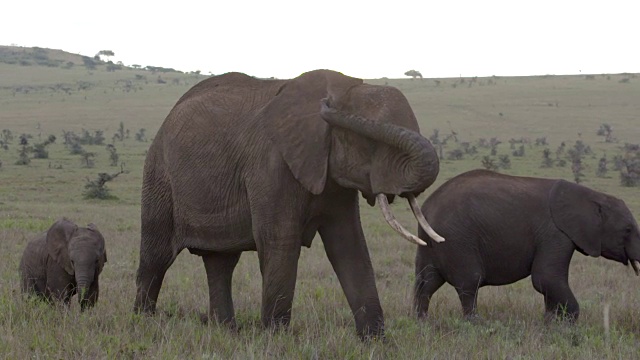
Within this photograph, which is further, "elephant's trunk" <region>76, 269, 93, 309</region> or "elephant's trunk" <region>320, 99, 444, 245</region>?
"elephant's trunk" <region>76, 269, 93, 309</region>

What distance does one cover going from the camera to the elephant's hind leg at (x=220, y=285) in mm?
7168

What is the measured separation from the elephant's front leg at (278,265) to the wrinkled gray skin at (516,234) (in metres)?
2.28

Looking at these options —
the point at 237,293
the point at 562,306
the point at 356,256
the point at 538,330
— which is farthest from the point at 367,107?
the point at 237,293

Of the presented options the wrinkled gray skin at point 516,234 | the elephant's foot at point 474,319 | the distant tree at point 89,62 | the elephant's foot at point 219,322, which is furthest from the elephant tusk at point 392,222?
the distant tree at point 89,62

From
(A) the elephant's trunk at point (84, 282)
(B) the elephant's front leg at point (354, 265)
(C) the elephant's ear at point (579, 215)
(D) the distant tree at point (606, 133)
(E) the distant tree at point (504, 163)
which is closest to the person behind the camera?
(B) the elephant's front leg at point (354, 265)

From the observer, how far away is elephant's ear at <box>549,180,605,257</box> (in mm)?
8094

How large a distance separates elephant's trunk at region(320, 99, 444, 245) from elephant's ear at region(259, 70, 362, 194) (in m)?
0.35

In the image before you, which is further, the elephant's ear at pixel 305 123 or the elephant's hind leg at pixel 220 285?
the elephant's hind leg at pixel 220 285

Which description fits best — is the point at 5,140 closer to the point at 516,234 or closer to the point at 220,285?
the point at 220,285

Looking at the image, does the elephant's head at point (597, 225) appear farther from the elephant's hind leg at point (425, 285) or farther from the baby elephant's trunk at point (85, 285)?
the baby elephant's trunk at point (85, 285)

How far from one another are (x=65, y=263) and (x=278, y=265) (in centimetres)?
245

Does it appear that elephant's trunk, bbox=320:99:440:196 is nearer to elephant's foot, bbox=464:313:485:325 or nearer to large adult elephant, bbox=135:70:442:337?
large adult elephant, bbox=135:70:442:337

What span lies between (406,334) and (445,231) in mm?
2117

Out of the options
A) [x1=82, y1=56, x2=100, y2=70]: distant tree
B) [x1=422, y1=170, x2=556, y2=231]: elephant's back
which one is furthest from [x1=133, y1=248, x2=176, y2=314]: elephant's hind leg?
[x1=82, y1=56, x2=100, y2=70]: distant tree
